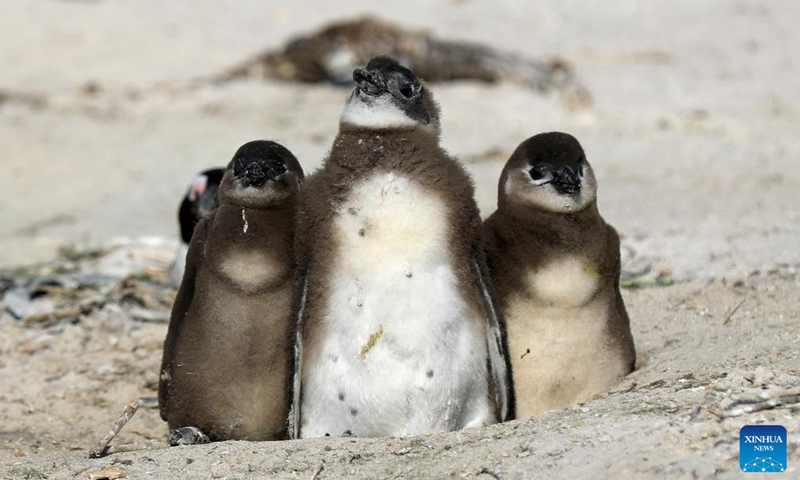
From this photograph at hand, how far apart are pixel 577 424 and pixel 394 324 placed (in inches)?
30.8

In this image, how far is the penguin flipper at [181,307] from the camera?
5.34 metres

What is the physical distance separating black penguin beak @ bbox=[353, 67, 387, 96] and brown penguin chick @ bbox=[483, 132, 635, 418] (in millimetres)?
888

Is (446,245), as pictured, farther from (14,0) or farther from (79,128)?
(14,0)

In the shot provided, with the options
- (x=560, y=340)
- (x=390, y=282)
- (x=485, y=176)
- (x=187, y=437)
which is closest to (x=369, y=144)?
(x=390, y=282)

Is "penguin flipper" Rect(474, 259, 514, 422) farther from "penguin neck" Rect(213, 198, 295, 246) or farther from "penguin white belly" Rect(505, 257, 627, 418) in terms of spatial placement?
"penguin neck" Rect(213, 198, 295, 246)

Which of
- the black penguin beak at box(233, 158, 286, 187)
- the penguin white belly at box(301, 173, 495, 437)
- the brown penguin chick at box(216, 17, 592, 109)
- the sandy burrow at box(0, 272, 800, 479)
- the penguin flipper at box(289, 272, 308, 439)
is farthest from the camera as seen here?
the brown penguin chick at box(216, 17, 592, 109)

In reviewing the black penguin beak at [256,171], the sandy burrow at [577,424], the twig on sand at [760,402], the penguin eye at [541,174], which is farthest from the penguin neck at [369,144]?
the twig on sand at [760,402]

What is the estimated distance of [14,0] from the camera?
17.2 metres

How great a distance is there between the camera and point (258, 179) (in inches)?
199

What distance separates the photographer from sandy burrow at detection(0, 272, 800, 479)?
13.2ft

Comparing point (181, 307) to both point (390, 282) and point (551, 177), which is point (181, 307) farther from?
point (551, 177)

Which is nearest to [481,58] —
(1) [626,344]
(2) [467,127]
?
(2) [467,127]

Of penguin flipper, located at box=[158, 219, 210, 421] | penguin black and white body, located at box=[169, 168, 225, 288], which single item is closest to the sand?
penguin flipper, located at box=[158, 219, 210, 421]

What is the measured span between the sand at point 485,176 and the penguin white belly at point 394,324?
0.70ft
